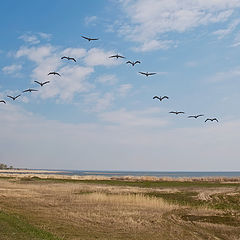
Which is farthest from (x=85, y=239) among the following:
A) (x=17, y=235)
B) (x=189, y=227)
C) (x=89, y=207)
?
(x=89, y=207)

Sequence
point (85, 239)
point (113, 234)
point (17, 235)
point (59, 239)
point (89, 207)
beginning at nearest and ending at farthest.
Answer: point (17, 235), point (59, 239), point (85, 239), point (113, 234), point (89, 207)

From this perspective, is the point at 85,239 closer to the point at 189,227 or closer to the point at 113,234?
the point at 113,234

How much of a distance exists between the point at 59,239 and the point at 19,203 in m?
18.7

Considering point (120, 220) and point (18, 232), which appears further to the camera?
point (120, 220)

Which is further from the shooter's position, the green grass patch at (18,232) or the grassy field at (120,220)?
the grassy field at (120,220)

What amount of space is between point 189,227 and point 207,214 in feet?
24.9

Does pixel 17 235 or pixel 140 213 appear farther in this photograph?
pixel 140 213

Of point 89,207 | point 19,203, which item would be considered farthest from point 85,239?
point 19,203

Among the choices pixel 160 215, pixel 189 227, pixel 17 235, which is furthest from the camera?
pixel 160 215

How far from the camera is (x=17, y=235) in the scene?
1881cm

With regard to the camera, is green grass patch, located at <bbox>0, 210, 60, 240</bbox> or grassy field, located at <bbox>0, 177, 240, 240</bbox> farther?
grassy field, located at <bbox>0, 177, 240, 240</bbox>

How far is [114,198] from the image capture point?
146 ft

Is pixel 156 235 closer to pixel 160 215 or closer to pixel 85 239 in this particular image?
pixel 85 239

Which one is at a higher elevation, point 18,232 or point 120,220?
point 18,232
